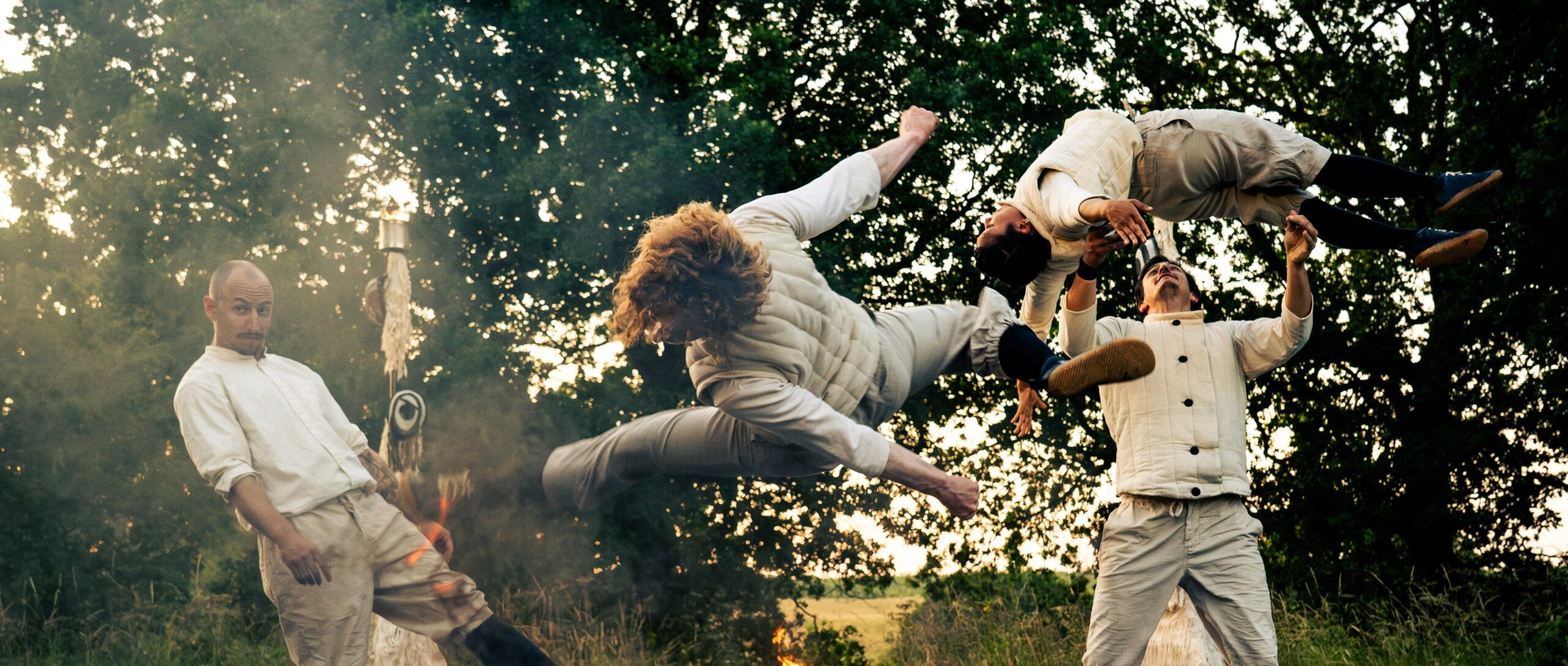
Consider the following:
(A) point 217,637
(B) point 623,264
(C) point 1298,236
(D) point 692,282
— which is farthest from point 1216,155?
(A) point 217,637

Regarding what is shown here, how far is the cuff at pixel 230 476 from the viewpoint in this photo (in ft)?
14.8

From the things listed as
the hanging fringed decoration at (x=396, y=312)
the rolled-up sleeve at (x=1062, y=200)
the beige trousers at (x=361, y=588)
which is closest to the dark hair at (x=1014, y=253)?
the rolled-up sleeve at (x=1062, y=200)

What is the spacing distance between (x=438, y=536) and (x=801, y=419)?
209 cm

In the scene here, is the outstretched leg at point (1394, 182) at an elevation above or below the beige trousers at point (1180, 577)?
above

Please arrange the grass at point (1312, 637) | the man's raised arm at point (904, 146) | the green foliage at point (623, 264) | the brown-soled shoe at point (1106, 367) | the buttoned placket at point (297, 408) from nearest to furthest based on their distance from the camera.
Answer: the brown-soled shoe at point (1106, 367) → the man's raised arm at point (904, 146) → the buttoned placket at point (297, 408) → the grass at point (1312, 637) → the green foliage at point (623, 264)

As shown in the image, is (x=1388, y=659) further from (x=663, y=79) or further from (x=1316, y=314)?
(x=663, y=79)

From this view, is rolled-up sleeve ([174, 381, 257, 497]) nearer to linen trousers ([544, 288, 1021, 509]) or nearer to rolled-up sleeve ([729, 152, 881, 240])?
linen trousers ([544, 288, 1021, 509])

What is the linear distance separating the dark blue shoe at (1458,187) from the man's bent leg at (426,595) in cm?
353

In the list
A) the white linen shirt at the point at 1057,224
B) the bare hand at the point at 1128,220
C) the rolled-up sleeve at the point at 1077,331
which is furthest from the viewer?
the rolled-up sleeve at the point at 1077,331

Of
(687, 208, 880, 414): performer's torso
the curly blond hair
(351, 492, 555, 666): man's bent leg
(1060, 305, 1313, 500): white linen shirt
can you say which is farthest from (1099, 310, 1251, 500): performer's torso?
(351, 492, 555, 666): man's bent leg

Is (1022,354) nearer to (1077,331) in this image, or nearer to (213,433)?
(1077,331)

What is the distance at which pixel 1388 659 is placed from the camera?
7.10 metres

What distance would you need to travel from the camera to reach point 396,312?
620cm

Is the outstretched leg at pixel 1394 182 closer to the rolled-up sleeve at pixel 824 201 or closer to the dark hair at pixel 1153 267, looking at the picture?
the dark hair at pixel 1153 267
